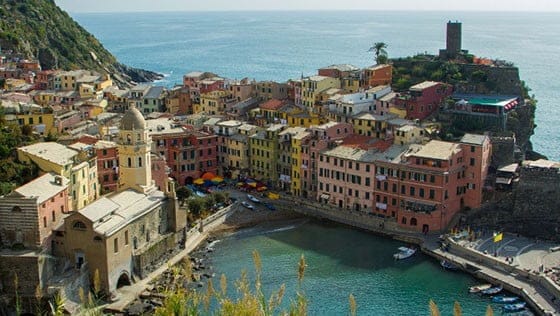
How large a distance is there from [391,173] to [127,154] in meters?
18.7

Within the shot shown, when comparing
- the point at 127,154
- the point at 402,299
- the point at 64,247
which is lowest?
the point at 402,299

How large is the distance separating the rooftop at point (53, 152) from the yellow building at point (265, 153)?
56.0 ft

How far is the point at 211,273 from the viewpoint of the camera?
44719mm

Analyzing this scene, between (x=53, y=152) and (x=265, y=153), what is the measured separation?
18684mm

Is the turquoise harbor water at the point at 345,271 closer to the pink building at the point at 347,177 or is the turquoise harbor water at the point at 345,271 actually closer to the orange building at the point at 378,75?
the pink building at the point at 347,177

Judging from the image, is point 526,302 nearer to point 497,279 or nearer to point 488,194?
point 497,279

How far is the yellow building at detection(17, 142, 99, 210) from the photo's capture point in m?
45.5

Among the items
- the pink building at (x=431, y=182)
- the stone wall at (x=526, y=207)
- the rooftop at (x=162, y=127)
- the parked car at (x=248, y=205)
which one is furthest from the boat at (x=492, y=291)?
the rooftop at (x=162, y=127)

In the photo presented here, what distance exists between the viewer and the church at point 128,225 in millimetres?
40312

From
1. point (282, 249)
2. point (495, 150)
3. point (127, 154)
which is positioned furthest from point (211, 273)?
point (495, 150)

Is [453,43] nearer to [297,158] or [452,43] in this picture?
[452,43]

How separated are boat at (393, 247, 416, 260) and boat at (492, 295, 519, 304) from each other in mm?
7523

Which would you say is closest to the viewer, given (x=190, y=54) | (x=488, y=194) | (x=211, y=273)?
(x=211, y=273)

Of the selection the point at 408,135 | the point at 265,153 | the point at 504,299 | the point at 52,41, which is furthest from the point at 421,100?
the point at 52,41
